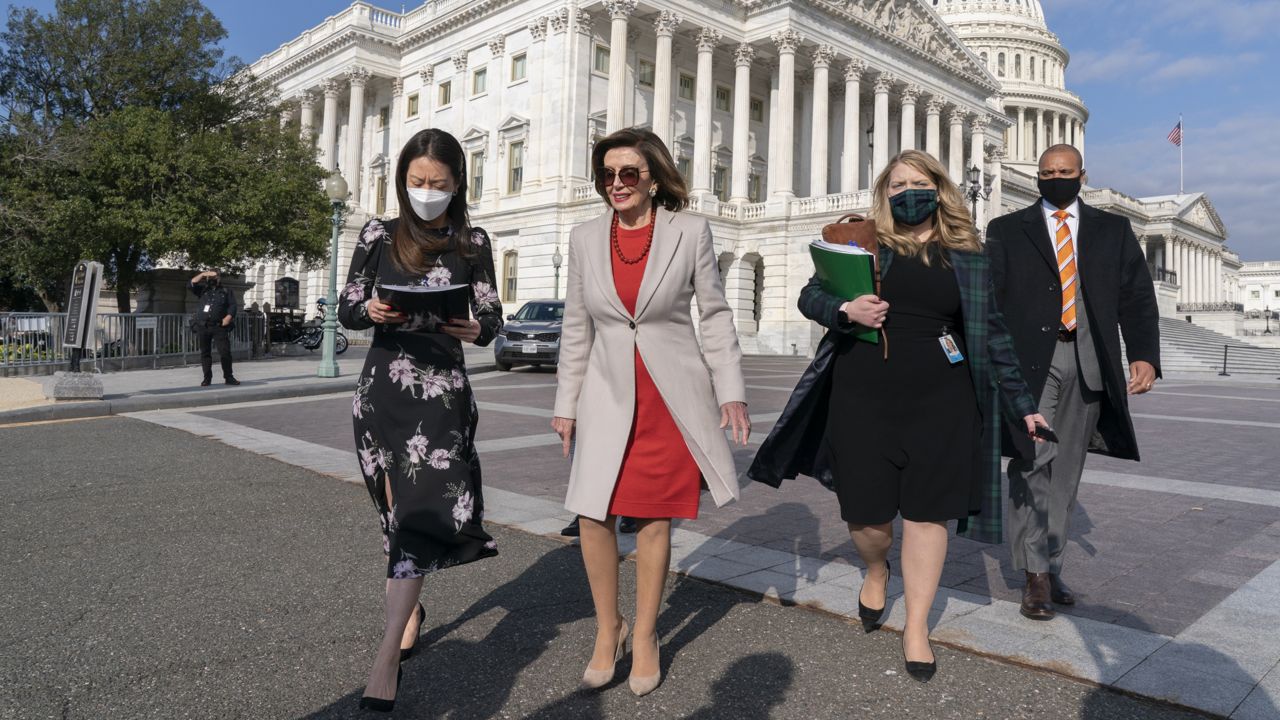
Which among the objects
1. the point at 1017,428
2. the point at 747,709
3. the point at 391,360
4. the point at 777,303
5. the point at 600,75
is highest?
the point at 600,75

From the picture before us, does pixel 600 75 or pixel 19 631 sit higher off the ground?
pixel 600 75

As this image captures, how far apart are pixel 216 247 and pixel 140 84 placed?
17.2 ft

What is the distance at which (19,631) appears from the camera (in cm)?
367

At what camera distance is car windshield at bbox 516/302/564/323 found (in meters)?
21.9

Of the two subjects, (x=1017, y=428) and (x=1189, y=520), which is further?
(x=1189, y=520)

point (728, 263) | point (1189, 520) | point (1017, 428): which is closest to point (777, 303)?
point (728, 263)

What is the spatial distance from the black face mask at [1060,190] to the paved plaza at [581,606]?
1892 millimetres

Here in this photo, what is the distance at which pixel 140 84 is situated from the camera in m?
23.0

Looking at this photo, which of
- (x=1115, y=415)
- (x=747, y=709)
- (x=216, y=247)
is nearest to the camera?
(x=747, y=709)

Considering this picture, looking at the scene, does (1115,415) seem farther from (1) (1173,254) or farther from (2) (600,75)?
(1) (1173,254)

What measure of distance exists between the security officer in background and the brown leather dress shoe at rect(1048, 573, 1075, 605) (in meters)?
14.3

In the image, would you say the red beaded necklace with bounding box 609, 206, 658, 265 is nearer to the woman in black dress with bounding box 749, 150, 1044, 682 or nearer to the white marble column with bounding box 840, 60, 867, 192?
the woman in black dress with bounding box 749, 150, 1044, 682

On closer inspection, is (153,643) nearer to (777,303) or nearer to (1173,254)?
(777,303)

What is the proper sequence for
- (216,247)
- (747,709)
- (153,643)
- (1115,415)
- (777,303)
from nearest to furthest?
(747,709) → (153,643) → (1115,415) → (216,247) → (777,303)
